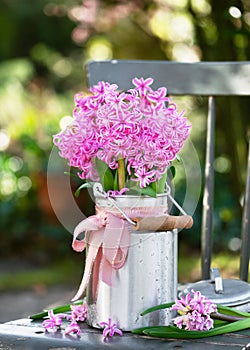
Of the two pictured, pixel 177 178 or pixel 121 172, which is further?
pixel 177 178

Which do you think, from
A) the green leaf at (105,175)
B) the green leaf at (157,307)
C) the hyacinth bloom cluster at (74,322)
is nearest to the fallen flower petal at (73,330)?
the hyacinth bloom cluster at (74,322)

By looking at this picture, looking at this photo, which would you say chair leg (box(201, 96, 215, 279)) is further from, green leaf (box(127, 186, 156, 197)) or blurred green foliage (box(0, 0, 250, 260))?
blurred green foliage (box(0, 0, 250, 260))

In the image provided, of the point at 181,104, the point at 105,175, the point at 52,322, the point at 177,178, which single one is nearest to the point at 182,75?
the point at 105,175

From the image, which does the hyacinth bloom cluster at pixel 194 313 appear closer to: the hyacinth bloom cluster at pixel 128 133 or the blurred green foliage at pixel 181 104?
the hyacinth bloom cluster at pixel 128 133

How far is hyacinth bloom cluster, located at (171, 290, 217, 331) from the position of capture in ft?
3.77

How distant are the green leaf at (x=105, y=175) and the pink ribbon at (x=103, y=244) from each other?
0.13 ft

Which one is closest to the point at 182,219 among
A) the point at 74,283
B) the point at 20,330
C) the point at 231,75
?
the point at 20,330

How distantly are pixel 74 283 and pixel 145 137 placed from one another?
2.75m

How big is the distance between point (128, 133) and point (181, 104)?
260 cm

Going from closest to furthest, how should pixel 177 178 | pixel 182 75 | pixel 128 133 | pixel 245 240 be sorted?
1. pixel 128 133
2. pixel 245 240
3. pixel 182 75
4. pixel 177 178

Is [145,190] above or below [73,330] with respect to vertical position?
above

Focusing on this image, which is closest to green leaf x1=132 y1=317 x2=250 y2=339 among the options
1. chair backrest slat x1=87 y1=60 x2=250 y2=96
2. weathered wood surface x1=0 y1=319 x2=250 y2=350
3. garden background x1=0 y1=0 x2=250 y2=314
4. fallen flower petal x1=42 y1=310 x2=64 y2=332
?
weathered wood surface x1=0 y1=319 x2=250 y2=350

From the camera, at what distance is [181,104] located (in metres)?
3.70

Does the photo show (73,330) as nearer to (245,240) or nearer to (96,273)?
(96,273)
